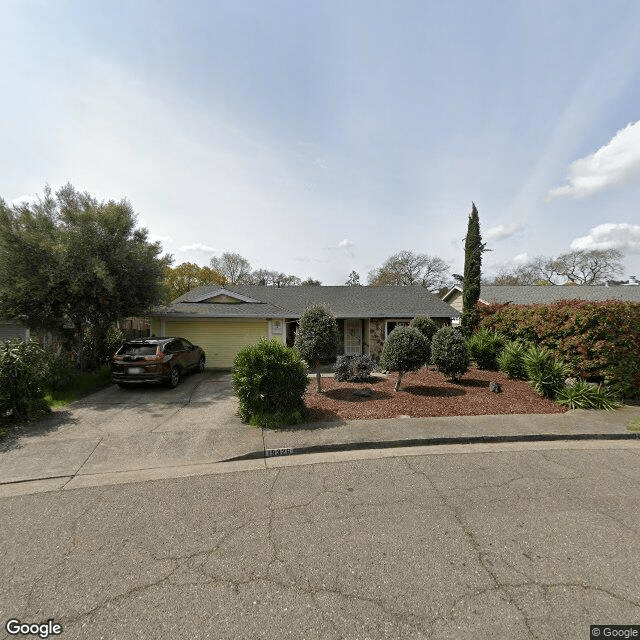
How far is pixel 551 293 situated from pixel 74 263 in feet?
98.5

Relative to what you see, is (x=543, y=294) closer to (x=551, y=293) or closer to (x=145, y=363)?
(x=551, y=293)

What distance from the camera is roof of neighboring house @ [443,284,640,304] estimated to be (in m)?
23.6

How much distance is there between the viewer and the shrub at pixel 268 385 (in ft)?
20.8

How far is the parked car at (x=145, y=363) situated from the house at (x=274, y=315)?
3.56m

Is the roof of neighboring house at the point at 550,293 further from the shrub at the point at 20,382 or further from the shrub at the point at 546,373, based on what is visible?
the shrub at the point at 20,382

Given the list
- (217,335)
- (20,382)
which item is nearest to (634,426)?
(20,382)

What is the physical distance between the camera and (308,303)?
16.4m

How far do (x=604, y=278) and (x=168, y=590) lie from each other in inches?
2109

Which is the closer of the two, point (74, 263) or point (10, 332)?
point (74, 263)

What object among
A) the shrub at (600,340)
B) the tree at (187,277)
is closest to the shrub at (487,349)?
the shrub at (600,340)

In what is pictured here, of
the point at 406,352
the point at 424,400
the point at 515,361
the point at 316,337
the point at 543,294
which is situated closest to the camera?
the point at 424,400

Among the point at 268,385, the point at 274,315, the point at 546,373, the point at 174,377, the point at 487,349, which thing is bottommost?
the point at 174,377

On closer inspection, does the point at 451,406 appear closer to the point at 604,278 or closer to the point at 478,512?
the point at 478,512

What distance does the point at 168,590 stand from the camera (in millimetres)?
2465
